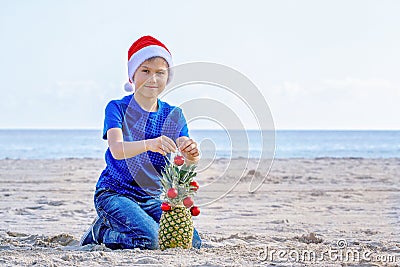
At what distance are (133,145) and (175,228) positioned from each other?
747mm

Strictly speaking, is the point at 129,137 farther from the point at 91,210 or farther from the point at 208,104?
the point at 91,210

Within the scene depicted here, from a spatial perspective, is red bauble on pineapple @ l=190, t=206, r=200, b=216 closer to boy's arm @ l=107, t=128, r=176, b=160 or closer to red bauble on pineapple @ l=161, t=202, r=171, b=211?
red bauble on pineapple @ l=161, t=202, r=171, b=211

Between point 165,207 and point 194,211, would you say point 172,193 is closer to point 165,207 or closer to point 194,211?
point 165,207

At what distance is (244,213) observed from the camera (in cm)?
823

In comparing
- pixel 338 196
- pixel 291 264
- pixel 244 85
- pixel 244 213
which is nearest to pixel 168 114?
pixel 244 85

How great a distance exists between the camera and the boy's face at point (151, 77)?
5086mm

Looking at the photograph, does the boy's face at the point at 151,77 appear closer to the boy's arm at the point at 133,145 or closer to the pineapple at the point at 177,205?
the boy's arm at the point at 133,145

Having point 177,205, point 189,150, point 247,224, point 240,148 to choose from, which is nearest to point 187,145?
point 189,150

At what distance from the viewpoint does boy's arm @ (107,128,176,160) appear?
4.41m

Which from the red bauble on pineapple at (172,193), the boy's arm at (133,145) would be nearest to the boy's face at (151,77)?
the boy's arm at (133,145)

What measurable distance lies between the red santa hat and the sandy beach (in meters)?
1.55

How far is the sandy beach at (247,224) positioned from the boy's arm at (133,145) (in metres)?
0.79

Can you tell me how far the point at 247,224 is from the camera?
23.6ft

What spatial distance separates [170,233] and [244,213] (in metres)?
3.63
